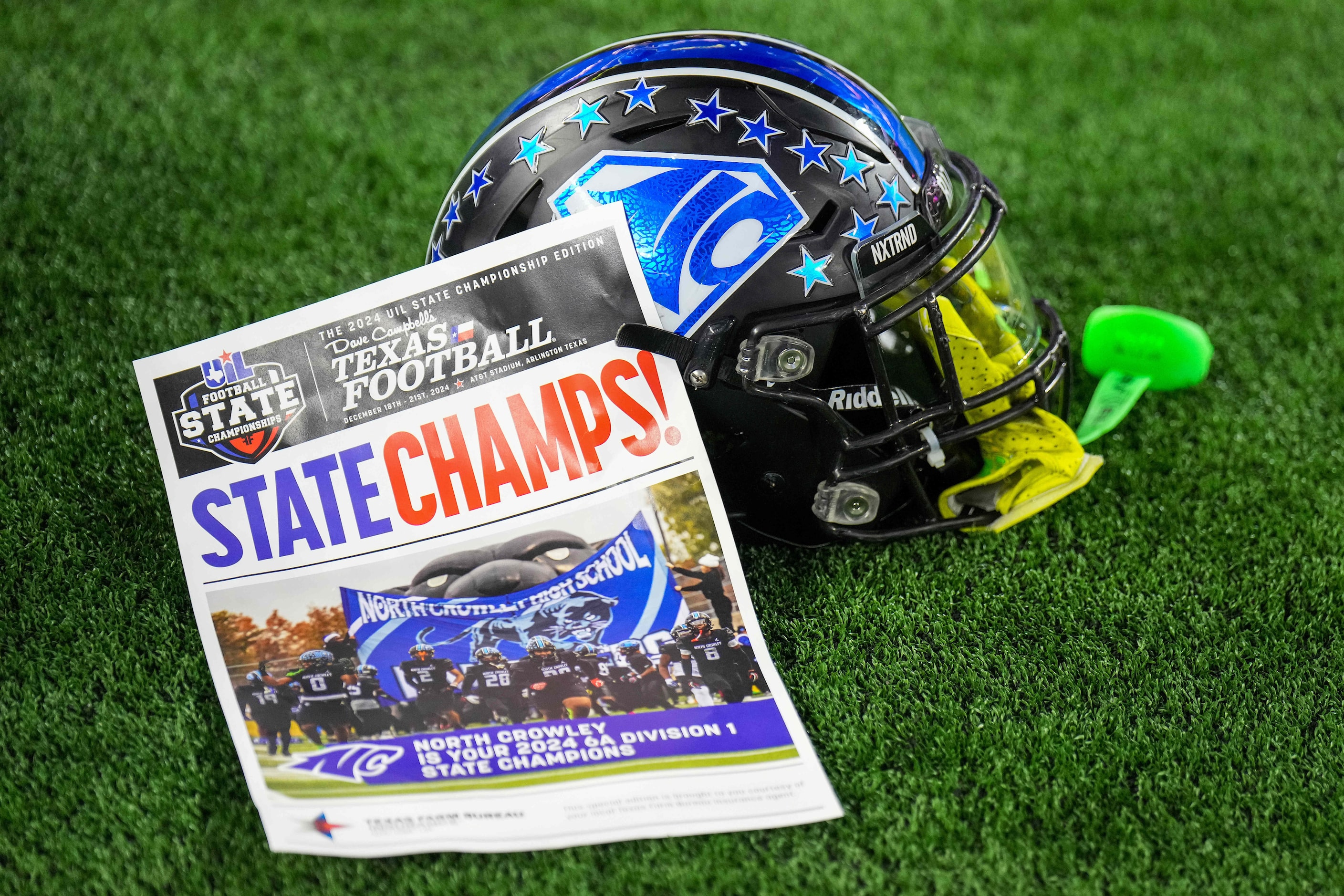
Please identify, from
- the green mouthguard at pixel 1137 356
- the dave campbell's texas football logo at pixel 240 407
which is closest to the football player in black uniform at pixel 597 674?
the dave campbell's texas football logo at pixel 240 407

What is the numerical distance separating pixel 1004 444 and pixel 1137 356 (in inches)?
17.6

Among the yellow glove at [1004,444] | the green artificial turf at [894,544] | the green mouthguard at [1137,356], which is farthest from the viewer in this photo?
the green mouthguard at [1137,356]

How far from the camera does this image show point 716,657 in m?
1.24

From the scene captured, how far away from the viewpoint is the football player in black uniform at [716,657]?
122 centimetres

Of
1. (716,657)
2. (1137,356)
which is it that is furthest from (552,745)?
(1137,356)

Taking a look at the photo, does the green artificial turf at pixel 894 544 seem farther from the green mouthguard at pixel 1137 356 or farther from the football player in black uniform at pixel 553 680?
the football player in black uniform at pixel 553 680

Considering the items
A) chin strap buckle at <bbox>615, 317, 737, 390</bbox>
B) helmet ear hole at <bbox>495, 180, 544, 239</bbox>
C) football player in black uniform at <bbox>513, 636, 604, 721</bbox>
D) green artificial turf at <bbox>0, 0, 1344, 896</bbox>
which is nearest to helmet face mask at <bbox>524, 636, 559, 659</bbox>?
football player in black uniform at <bbox>513, 636, 604, 721</bbox>

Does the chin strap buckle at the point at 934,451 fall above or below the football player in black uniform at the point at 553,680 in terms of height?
above

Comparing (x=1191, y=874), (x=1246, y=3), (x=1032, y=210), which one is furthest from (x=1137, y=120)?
(x=1191, y=874)

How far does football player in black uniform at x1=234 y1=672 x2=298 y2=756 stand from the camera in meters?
1.21

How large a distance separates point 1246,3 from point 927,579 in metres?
2.05

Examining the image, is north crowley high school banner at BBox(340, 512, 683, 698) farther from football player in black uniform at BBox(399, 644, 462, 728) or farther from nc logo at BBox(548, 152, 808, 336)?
nc logo at BBox(548, 152, 808, 336)

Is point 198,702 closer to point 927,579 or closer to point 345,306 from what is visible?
point 345,306

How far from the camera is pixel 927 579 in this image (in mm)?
1381
